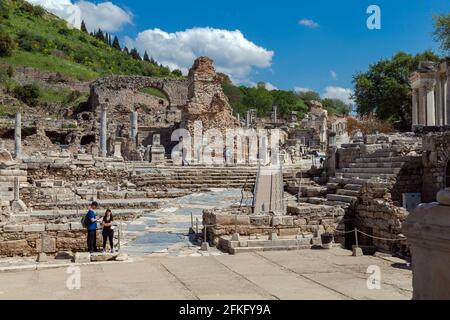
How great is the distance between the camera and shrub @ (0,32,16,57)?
268 feet

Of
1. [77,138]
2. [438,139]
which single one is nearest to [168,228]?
[438,139]

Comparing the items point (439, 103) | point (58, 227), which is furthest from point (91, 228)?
point (439, 103)

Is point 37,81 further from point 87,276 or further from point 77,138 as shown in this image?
point 87,276

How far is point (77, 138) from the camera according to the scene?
52.3 m

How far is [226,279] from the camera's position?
27.3ft

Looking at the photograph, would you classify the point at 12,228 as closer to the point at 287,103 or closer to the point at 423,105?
the point at 423,105

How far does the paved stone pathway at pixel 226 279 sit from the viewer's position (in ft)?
23.6

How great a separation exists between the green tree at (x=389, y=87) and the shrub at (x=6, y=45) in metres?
55.7

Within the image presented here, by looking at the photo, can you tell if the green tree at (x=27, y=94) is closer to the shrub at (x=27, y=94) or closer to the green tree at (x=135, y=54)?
the shrub at (x=27, y=94)

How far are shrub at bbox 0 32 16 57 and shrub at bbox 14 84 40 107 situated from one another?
14413mm

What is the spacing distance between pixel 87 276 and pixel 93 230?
2.42m

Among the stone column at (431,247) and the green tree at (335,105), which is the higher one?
the green tree at (335,105)

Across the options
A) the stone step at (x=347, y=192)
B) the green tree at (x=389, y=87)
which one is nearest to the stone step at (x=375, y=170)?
the stone step at (x=347, y=192)

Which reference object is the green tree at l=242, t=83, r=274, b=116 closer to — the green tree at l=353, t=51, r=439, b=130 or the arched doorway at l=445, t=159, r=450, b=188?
the green tree at l=353, t=51, r=439, b=130
